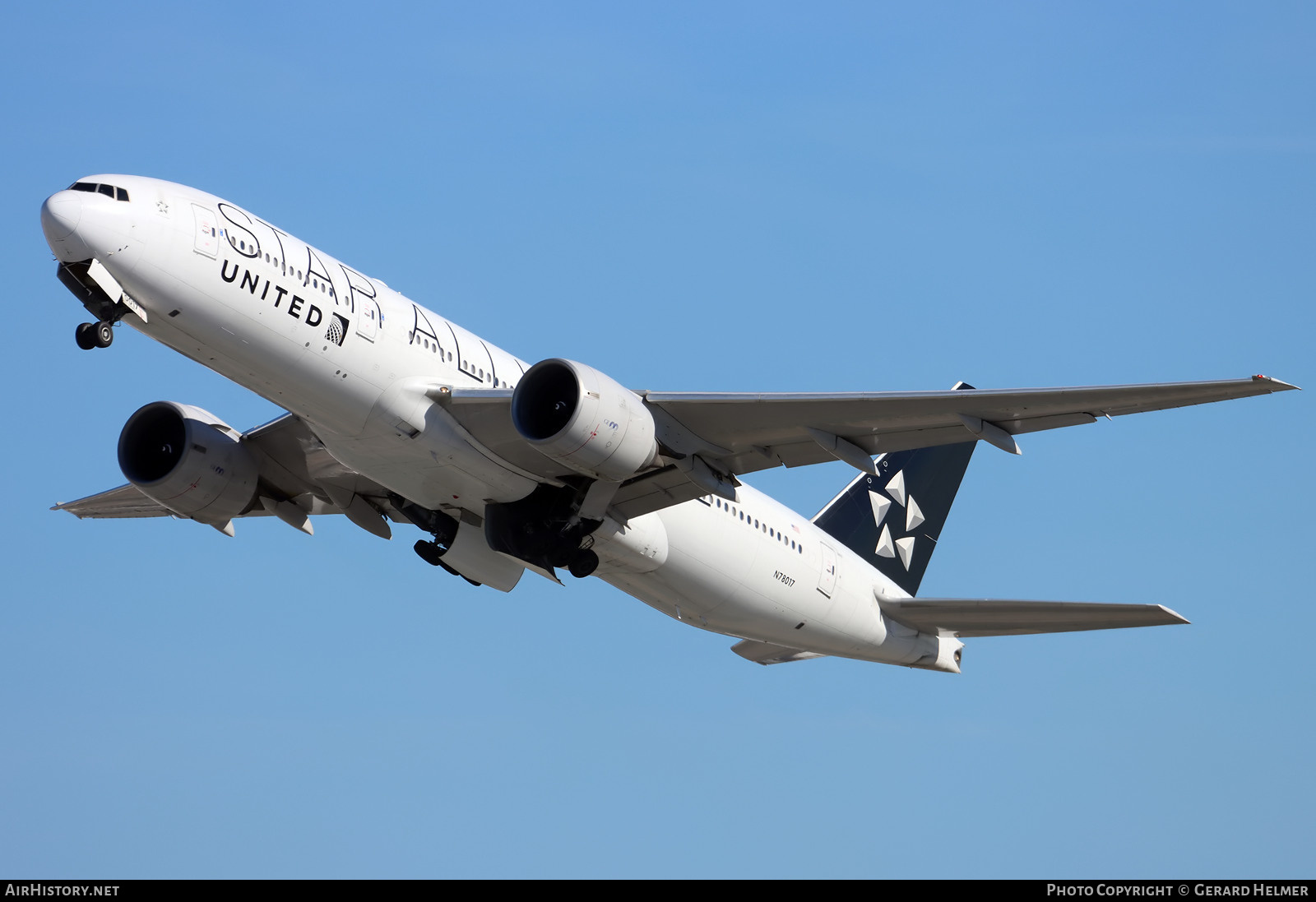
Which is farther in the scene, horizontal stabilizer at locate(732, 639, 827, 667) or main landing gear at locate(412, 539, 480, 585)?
horizontal stabilizer at locate(732, 639, 827, 667)

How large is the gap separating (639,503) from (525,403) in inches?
131

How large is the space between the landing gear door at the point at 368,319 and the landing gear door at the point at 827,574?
404 inches

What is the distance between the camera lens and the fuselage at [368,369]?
20.0 metres

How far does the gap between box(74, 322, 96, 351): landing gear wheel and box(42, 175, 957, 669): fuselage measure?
1.98 ft

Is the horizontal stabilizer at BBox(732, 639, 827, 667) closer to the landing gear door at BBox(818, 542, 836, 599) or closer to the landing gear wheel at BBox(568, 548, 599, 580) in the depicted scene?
the landing gear door at BBox(818, 542, 836, 599)

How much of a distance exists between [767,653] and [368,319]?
40.3 feet

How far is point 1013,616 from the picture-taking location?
26797 mm

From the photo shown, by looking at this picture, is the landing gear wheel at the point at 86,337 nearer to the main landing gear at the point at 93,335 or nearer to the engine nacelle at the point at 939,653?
the main landing gear at the point at 93,335

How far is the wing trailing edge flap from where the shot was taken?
78.9 ft

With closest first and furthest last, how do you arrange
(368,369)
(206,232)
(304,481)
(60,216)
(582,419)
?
1. (60,216)
2. (206,232)
3. (582,419)
4. (368,369)
5. (304,481)

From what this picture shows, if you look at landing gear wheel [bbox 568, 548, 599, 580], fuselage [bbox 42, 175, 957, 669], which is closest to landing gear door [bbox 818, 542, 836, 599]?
fuselage [bbox 42, 175, 957, 669]

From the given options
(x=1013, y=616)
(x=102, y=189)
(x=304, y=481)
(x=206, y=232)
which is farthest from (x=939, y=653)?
(x=102, y=189)

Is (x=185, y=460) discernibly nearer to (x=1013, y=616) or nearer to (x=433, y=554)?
(x=433, y=554)
